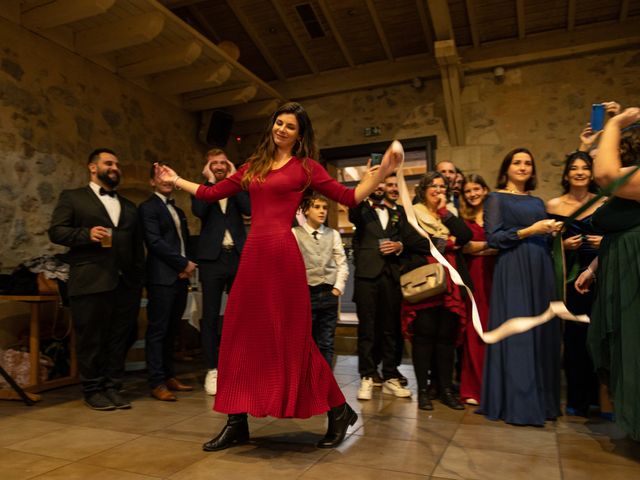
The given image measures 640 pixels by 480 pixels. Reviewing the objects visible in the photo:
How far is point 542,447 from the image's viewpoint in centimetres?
225

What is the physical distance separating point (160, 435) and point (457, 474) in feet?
4.59

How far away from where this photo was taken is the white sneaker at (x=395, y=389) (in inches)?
127

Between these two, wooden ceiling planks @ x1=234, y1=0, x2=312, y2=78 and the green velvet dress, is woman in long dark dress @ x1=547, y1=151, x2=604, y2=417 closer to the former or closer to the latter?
the green velvet dress

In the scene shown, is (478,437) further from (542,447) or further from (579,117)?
(579,117)

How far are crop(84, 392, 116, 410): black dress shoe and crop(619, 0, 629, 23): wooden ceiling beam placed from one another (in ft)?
20.1

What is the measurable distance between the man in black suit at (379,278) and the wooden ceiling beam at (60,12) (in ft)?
8.75

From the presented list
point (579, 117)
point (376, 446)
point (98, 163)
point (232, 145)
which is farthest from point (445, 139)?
point (376, 446)

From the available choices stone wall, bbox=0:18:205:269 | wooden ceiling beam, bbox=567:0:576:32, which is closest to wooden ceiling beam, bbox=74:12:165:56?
stone wall, bbox=0:18:205:269

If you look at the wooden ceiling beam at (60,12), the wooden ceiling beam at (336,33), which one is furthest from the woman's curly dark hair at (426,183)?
the wooden ceiling beam at (336,33)

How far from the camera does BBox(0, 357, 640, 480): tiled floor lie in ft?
6.26

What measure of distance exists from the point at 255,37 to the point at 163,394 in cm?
455

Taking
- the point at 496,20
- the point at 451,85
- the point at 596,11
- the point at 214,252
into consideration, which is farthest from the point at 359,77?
the point at 214,252

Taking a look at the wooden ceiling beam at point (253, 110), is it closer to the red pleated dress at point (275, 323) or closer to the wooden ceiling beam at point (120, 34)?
the wooden ceiling beam at point (120, 34)

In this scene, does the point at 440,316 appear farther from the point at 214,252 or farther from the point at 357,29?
the point at 357,29
